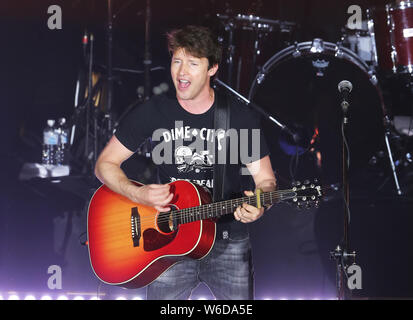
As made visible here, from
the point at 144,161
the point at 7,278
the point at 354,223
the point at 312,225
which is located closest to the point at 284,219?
the point at 312,225

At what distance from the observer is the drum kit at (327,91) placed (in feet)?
17.3

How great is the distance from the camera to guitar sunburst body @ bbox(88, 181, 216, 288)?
325 centimetres

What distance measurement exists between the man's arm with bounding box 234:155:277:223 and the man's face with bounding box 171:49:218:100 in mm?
562

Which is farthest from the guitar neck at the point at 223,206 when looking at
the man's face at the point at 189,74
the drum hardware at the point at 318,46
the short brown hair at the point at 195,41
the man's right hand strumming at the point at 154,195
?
the drum hardware at the point at 318,46

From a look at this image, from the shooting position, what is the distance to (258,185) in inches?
129

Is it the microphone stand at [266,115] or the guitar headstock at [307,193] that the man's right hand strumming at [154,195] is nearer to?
the guitar headstock at [307,193]

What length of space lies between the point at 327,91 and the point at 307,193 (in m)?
2.59

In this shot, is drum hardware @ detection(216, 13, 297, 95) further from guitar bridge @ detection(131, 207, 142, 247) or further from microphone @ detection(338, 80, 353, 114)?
guitar bridge @ detection(131, 207, 142, 247)

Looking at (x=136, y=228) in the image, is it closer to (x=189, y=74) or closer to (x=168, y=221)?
(x=168, y=221)

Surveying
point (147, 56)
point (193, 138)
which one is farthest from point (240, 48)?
point (193, 138)

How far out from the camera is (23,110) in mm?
5758

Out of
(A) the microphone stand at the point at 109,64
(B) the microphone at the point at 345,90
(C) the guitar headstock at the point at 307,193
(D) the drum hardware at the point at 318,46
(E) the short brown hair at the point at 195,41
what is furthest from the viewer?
(A) the microphone stand at the point at 109,64

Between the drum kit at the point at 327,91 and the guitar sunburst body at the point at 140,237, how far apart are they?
2.15 meters
